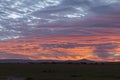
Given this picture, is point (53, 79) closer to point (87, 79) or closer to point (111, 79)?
point (87, 79)

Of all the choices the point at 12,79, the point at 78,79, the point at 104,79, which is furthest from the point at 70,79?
the point at 12,79

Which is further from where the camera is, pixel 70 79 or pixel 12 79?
pixel 70 79

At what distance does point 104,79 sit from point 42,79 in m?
8.83

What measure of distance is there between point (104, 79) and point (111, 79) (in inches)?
38.9

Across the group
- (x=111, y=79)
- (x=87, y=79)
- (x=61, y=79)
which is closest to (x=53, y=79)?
(x=61, y=79)

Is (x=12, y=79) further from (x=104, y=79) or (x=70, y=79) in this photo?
(x=104, y=79)

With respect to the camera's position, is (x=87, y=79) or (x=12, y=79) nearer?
(x=12, y=79)

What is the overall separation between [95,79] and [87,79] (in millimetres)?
1125

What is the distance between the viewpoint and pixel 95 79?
177ft

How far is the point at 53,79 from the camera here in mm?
54812

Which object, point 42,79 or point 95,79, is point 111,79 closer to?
point 95,79

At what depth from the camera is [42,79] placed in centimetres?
5459

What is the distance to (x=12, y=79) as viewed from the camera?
4738 centimetres

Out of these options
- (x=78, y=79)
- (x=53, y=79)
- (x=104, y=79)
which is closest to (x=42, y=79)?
(x=53, y=79)
